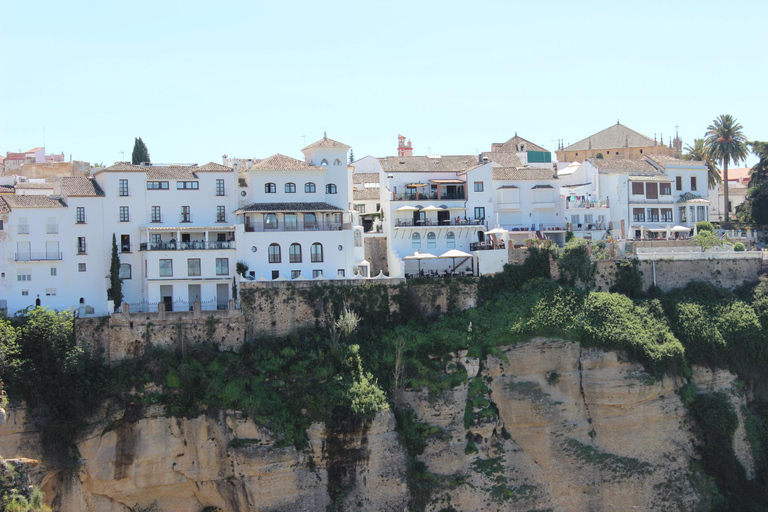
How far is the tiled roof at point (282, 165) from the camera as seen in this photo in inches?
2076

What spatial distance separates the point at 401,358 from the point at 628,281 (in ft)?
45.2

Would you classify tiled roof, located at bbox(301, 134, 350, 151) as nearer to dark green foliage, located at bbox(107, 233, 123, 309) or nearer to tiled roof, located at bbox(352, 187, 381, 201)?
tiled roof, located at bbox(352, 187, 381, 201)

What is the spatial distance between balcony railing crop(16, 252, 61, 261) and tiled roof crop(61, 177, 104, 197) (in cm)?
308

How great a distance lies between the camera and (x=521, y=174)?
6038 centimetres

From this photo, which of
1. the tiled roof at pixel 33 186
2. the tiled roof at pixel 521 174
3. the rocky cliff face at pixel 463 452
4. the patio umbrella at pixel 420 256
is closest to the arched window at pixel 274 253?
the patio umbrella at pixel 420 256

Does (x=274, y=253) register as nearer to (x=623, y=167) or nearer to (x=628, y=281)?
(x=628, y=281)

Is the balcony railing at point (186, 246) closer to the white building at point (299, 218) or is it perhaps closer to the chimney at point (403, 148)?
the white building at point (299, 218)

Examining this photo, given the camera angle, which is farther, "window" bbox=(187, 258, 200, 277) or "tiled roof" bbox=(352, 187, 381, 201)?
"tiled roof" bbox=(352, 187, 381, 201)

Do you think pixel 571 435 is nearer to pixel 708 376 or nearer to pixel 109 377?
pixel 708 376

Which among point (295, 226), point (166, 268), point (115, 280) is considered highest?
point (295, 226)

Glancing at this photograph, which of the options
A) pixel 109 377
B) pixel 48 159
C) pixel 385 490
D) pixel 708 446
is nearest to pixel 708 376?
pixel 708 446

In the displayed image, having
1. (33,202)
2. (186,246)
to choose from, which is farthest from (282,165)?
(33,202)

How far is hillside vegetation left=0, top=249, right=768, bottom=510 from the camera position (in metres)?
44.3

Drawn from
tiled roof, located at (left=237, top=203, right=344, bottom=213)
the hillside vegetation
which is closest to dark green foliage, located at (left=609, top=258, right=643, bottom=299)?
the hillside vegetation
